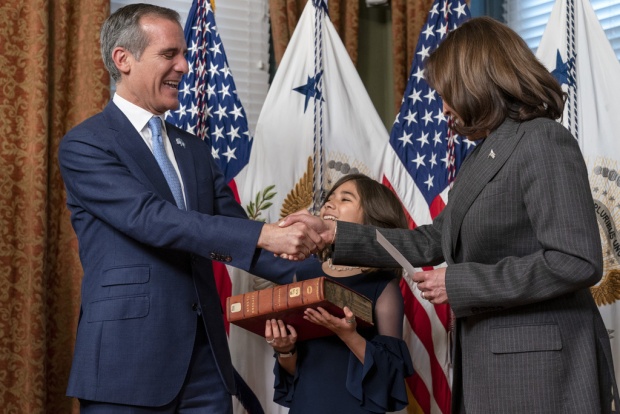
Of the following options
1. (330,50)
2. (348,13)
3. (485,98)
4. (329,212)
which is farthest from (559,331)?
(348,13)

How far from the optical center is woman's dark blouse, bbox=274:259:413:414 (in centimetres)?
287

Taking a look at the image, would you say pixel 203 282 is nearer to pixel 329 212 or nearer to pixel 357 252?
pixel 357 252

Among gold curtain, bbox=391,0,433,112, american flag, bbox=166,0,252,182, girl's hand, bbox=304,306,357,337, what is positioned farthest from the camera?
gold curtain, bbox=391,0,433,112

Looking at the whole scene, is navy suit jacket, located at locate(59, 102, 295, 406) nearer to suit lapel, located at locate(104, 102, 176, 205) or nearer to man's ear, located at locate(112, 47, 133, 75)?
suit lapel, located at locate(104, 102, 176, 205)

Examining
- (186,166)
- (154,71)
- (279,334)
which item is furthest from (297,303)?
(154,71)

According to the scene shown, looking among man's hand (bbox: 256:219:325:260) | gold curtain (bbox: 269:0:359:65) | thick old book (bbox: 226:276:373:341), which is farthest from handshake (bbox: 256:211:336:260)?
gold curtain (bbox: 269:0:359:65)

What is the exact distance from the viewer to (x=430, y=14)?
4.07 metres

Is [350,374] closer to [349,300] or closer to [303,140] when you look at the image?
[349,300]

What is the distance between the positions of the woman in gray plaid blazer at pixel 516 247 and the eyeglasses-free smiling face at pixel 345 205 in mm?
924

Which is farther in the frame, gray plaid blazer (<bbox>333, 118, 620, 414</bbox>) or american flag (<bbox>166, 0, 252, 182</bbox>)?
american flag (<bbox>166, 0, 252, 182</bbox>)

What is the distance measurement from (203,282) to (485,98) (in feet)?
3.49

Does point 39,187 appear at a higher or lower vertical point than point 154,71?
lower

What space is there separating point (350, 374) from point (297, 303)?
426mm

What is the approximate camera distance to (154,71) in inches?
113
